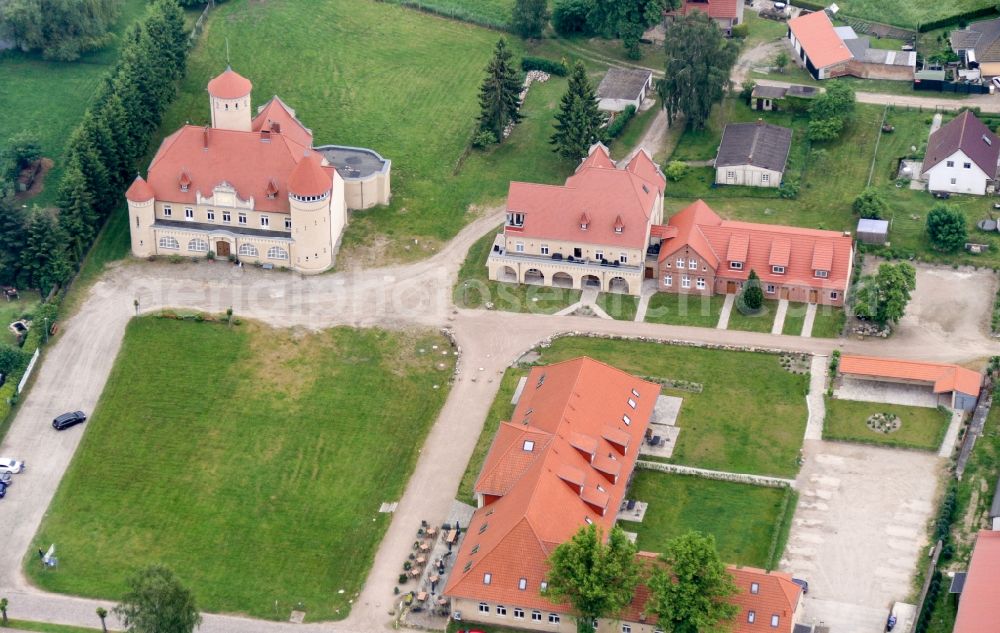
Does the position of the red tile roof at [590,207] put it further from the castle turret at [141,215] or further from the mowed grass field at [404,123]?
the castle turret at [141,215]

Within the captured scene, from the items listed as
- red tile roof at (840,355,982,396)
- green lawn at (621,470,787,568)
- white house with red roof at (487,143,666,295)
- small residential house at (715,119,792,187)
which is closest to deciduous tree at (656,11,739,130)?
small residential house at (715,119,792,187)

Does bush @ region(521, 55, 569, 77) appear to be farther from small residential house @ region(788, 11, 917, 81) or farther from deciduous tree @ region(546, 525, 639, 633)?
deciduous tree @ region(546, 525, 639, 633)

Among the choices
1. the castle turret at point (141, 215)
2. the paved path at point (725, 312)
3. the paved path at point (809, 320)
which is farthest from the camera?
the castle turret at point (141, 215)

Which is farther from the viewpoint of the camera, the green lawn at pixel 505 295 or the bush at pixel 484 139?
the bush at pixel 484 139

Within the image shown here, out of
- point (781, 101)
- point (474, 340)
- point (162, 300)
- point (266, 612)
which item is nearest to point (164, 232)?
point (162, 300)

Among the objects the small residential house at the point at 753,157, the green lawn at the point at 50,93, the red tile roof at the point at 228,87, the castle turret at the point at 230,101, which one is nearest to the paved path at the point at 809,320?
the small residential house at the point at 753,157

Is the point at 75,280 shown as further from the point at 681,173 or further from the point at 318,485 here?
the point at 681,173

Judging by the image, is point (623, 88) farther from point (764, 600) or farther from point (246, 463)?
point (764, 600)
